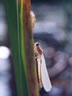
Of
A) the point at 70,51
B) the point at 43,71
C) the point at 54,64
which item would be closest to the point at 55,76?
the point at 54,64

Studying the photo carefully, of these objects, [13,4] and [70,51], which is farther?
[70,51]

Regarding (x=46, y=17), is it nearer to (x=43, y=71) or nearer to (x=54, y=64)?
(x=54, y=64)

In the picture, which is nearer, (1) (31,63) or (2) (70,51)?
(1) (31,63)

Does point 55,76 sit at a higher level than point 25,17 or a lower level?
lower

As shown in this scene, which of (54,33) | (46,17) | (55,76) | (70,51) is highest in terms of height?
(46,17)

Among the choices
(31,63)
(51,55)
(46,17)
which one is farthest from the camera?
(46,17)

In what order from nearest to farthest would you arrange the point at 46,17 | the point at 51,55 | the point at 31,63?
1. the point at 31,63
2. the point at 51,55
3. the point at 46,17

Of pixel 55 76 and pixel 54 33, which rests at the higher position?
pixel 54 33

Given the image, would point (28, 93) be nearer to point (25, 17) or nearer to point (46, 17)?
point (25, 17)

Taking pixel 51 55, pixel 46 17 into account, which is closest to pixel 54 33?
pixel 46 17
